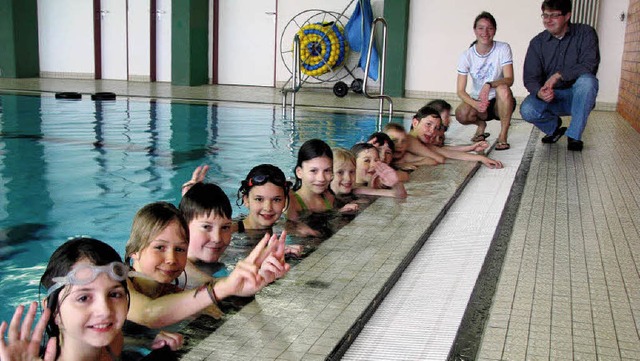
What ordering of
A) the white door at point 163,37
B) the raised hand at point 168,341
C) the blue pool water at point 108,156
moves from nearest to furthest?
the raised hand at point 168,341, the blue pool water at point 108,156, the white door at point 163,37

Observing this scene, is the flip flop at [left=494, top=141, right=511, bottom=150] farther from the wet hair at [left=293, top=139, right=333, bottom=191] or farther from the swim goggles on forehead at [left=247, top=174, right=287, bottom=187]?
the swim goggles on forehead at [left=247, top=174, right=287, bottom=187]

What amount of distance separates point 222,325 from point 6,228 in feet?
7.86

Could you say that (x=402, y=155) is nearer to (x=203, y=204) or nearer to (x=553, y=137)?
(x=553, y=137)

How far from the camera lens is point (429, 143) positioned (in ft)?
18.8

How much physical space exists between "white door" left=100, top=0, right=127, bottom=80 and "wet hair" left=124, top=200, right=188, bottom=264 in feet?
47.3

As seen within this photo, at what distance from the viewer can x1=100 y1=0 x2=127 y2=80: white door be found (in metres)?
15.9

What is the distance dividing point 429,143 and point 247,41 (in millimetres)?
10206

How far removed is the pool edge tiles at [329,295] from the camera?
1992 millimetres

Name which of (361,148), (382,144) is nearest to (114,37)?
(382,144)

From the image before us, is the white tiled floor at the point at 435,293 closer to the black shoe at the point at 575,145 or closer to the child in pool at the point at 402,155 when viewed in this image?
the child in pool at the point at 402,155

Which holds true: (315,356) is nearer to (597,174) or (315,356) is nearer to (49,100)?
(597,174)

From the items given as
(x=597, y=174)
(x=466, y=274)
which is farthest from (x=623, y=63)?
(x=466, y=274)

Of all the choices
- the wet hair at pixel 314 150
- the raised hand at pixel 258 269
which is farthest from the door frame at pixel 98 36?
the raised hand at pixel 258 269

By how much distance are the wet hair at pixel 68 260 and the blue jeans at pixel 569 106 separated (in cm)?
522
